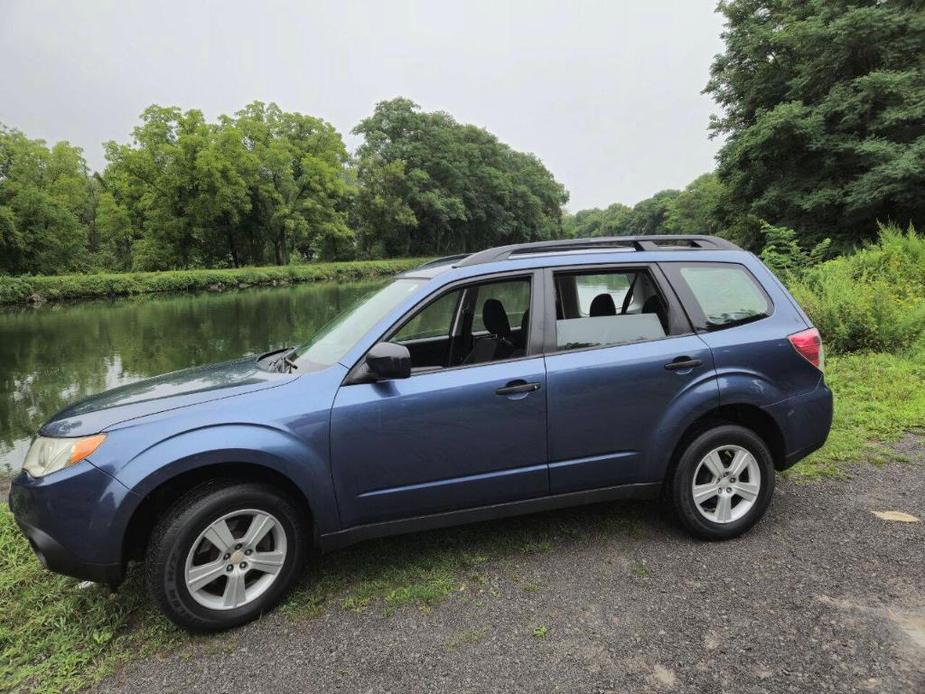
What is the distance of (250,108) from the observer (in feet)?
165

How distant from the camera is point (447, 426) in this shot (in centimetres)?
282

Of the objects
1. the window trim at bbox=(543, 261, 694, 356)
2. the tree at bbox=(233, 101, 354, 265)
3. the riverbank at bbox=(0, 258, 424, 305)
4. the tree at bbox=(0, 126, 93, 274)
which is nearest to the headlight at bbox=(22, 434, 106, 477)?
the window trim at bbox=(543, 261, 694, 356)

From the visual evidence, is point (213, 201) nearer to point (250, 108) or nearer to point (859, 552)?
point (250, 108)

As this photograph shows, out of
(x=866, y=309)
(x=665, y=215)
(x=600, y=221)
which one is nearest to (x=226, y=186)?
(x=866, y=309)

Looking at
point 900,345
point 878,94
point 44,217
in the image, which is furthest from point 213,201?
point 900,345

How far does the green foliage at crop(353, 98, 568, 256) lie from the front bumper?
195ft

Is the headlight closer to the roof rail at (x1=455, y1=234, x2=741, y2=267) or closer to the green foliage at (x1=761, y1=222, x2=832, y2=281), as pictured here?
the roof rail at (x1=455, y1=234, x2=741, y2=267)

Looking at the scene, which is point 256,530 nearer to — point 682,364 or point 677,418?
point 677,418

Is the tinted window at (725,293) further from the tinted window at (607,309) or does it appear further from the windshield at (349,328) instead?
the windshield at (349,328)

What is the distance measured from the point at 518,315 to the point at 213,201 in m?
47.7

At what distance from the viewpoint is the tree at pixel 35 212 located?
1517 inches

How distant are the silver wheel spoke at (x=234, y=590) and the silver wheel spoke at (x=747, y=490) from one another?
2865mm

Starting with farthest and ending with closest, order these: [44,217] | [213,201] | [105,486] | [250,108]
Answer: [250,108], [213,201], [44,217], [105,486]

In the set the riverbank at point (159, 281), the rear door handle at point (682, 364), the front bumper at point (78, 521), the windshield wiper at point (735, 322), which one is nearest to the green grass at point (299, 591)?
the front bumper at point (78, 521)
